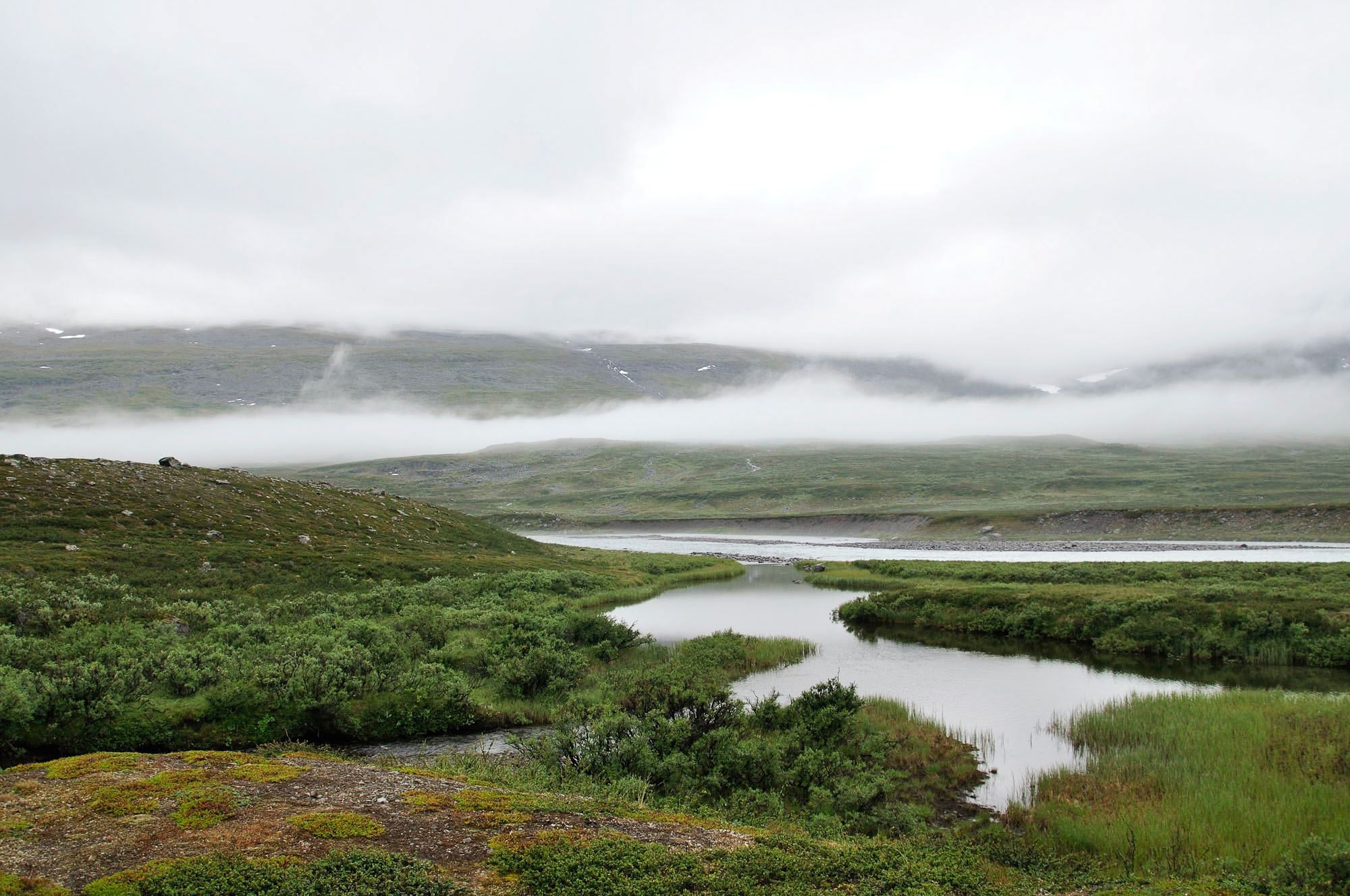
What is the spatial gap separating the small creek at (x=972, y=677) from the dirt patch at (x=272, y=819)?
693cm

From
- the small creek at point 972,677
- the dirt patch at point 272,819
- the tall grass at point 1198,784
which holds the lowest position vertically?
the small creek at point 972,677

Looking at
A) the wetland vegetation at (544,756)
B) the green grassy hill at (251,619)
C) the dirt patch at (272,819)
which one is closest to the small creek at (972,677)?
the wetland vegetation at (544,756)

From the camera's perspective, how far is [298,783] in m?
13.2

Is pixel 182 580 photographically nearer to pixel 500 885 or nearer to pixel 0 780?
pixel 0 780

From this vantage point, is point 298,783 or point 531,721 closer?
point 298,783

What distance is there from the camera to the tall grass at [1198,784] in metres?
13.9

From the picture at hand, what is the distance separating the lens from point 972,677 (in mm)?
30812

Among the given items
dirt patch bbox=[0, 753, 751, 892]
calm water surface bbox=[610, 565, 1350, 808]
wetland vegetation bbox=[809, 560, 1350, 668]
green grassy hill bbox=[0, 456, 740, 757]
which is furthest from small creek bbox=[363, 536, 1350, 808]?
dirt patch bbox=[0, 753, 751, 892]

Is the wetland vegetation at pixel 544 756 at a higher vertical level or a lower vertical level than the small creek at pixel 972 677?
higher

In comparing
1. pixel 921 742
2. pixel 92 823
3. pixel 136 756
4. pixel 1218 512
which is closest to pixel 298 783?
pixel 92 823

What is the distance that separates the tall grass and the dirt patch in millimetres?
8484

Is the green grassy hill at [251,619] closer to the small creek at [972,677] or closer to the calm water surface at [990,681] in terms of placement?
the small creek at [972,677]

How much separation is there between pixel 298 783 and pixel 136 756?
175 inches

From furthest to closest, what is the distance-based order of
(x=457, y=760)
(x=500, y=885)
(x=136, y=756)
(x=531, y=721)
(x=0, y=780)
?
(x=531, y=721) → (x=457, y=760) → (x=136, y=756) → (x=0, y=780) → (x=500, y=885)
